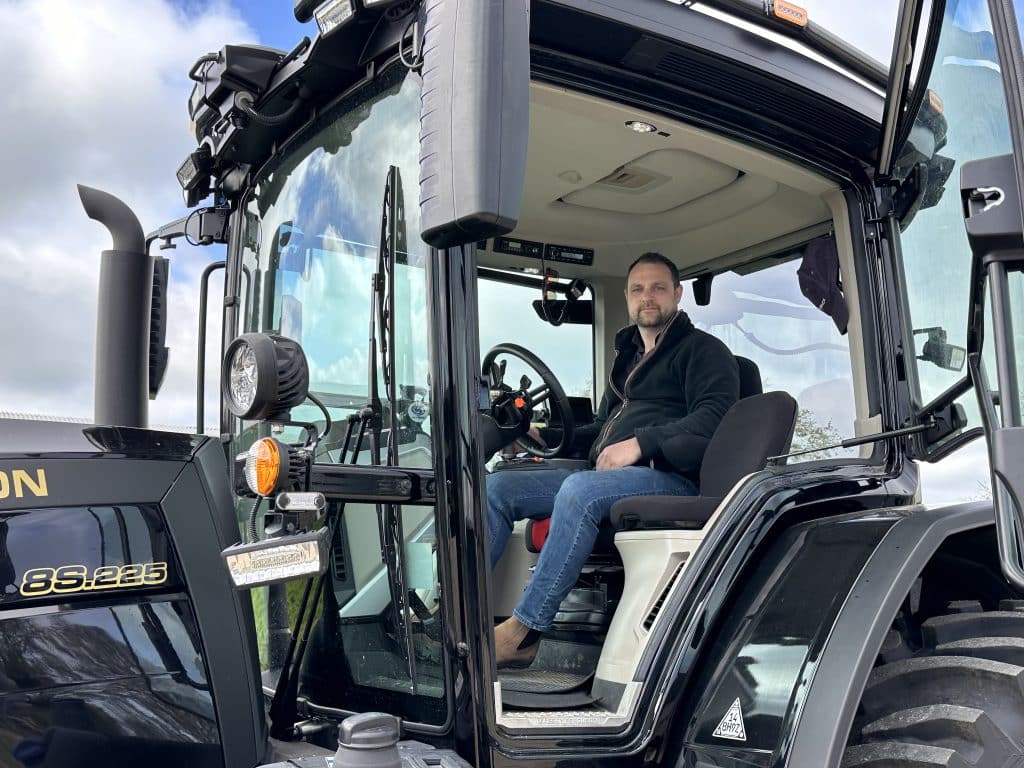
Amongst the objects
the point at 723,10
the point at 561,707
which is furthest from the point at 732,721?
the point at 723,10

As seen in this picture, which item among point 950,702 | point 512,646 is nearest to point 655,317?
point 512,646

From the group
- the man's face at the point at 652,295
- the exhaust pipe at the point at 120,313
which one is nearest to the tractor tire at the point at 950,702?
the man's face at the point at 652,295

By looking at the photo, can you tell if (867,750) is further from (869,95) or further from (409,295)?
(869,95)

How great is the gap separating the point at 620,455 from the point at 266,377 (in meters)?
1.47

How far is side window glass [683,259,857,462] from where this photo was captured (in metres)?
3.00

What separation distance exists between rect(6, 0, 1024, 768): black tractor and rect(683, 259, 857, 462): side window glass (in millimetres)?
22

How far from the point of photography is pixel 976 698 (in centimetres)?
195

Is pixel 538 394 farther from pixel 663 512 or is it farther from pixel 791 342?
pixel 663 512

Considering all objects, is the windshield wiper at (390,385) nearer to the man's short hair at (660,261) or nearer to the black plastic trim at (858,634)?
the black plastic trim at (858,634)

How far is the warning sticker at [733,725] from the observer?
2.00 m

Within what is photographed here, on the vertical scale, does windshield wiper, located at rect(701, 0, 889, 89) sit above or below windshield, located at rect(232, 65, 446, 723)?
above

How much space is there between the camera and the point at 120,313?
275 cm

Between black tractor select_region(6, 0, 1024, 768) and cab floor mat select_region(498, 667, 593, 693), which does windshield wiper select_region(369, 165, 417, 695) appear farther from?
cab floor mat select_region(498, 667, 593, 693)

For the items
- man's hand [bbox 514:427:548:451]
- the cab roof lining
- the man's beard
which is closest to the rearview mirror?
the cab roof lining
